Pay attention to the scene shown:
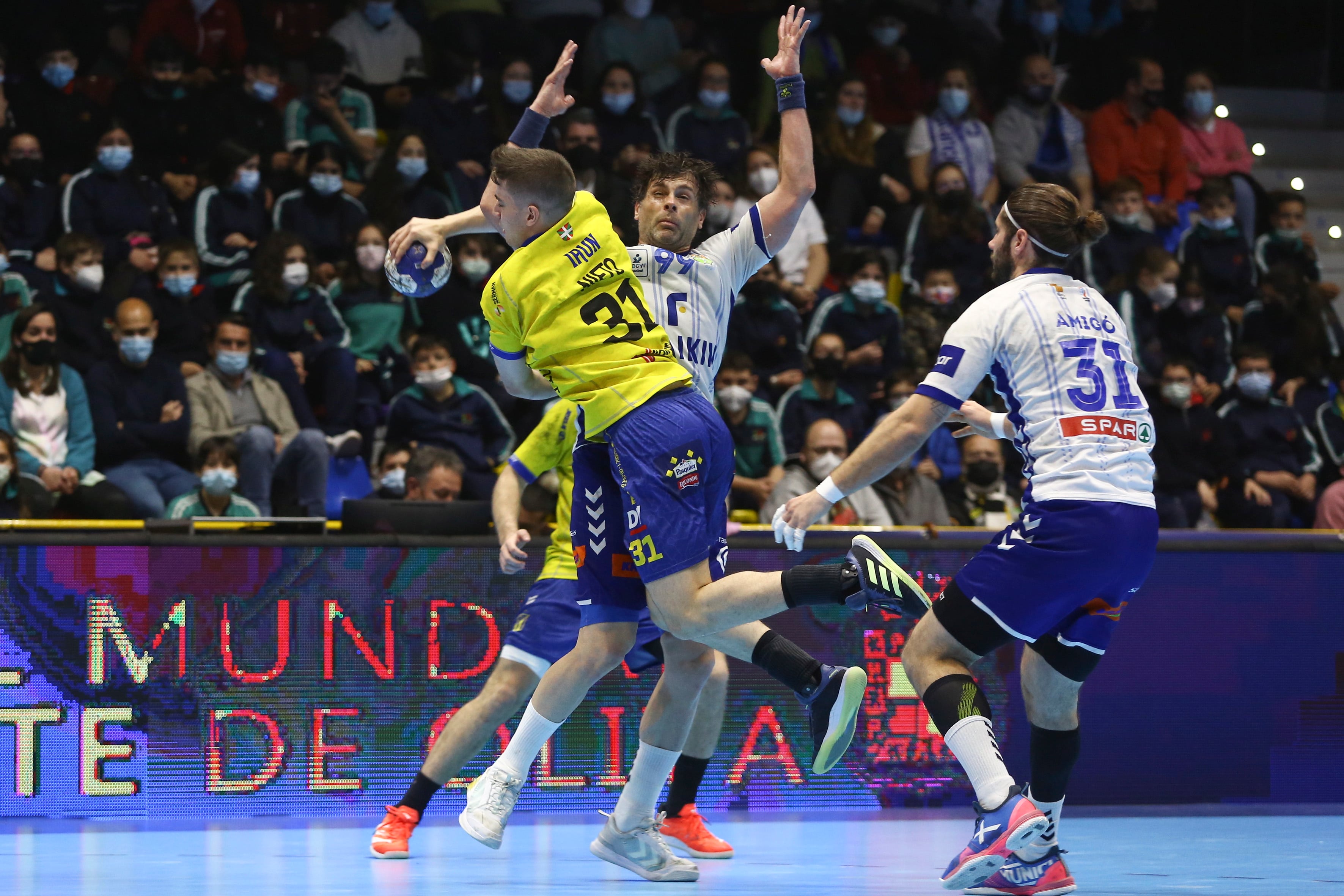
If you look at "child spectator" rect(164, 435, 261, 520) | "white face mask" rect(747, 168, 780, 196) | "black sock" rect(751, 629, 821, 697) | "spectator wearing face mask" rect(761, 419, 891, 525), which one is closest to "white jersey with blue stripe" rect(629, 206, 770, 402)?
"black sock" rect(751, 629, 821, 697)

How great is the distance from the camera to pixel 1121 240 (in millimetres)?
12609

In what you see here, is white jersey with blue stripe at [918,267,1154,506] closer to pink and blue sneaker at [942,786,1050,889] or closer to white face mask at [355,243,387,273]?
pink and blue sneaker at [942,786,1050,889]

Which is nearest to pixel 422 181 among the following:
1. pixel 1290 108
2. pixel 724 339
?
pixel 724 339

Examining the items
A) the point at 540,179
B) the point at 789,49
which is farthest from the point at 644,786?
the point at 789,49

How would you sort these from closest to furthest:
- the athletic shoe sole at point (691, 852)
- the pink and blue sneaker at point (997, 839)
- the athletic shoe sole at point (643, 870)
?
the pink and blue sneaker at point (997, 839) < the athletic shoe sole at point (643, 870) < the athletic shoe sole at point (691, 852)

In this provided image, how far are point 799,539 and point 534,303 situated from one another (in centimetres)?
116

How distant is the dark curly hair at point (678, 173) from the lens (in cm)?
571

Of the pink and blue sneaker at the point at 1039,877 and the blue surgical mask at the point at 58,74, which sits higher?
the blue surgical mask at the point at 58,74

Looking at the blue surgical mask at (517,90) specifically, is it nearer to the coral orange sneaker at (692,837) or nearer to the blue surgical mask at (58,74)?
the blue surgical mask at (58,74)

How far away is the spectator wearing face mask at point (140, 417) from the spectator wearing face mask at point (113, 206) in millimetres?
968

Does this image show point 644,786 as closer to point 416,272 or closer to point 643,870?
point 643,870

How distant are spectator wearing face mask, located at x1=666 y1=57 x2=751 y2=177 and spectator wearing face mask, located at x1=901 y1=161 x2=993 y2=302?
1.54 meters

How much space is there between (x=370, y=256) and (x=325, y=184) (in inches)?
30.4

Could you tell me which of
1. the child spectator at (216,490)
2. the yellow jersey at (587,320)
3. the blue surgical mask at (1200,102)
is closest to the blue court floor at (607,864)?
the yellow jersey at (587,320)
